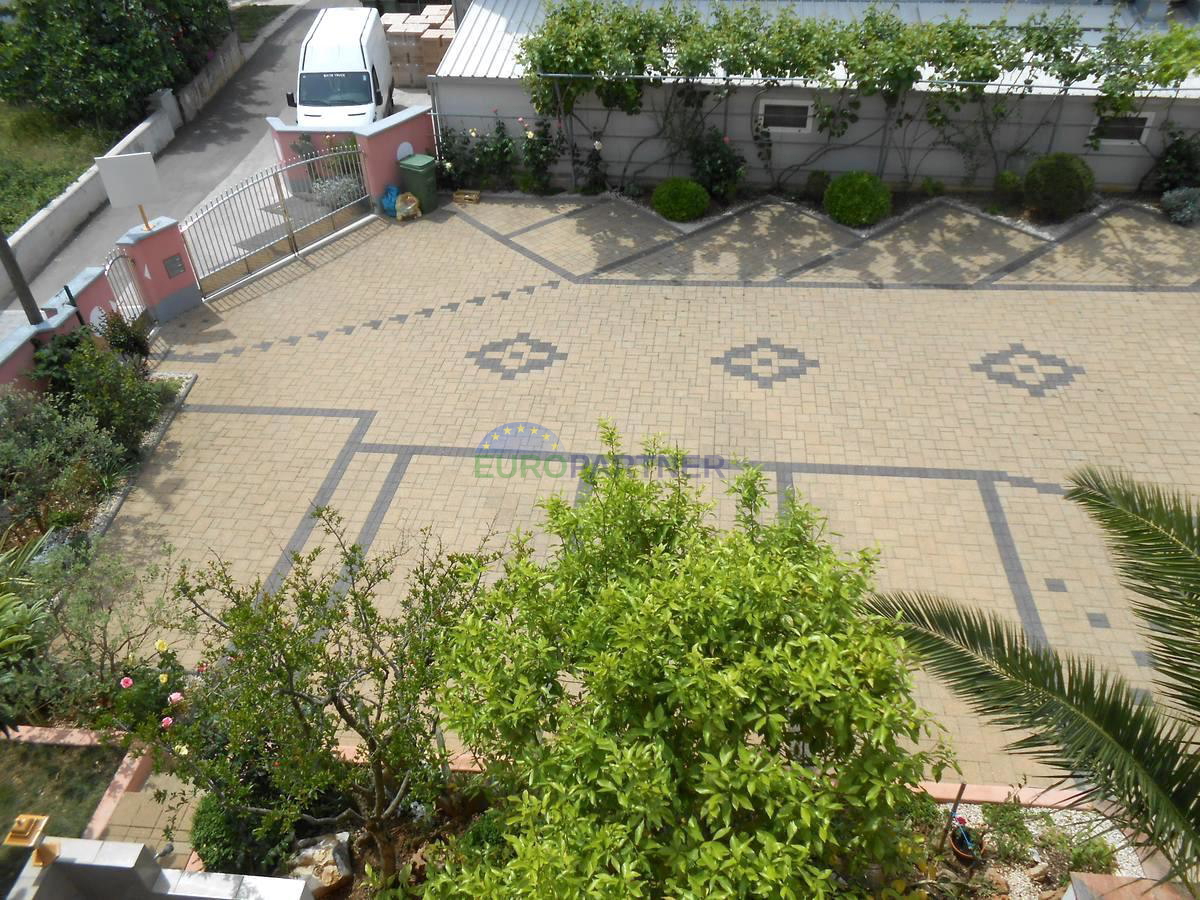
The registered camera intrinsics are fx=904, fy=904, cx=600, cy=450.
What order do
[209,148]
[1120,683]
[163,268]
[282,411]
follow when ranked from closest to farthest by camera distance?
[1120,683]
[282,411]
[163,268]
[209,148]

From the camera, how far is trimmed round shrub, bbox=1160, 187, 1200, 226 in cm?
1442

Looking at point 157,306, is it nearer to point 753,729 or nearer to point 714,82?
point 714,82

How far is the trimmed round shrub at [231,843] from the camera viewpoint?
6551 mm

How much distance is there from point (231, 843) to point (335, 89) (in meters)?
15.3

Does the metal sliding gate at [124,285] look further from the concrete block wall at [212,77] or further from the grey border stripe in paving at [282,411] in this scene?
the concrete block wall at [212,77]

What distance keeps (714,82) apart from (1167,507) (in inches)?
Result: 463

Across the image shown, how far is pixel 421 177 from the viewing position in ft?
51.2

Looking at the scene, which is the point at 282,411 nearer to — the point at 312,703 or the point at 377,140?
the point at 377,140

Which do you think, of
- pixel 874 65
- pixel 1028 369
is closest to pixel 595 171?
pixel 874 65

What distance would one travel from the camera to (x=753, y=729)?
14.1ft

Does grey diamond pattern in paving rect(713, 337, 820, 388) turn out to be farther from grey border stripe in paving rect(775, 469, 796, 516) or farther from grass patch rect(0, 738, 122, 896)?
grass patch rect(0, 738, 122, 896)

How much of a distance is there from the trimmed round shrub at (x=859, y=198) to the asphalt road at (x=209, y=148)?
11752 millimetres

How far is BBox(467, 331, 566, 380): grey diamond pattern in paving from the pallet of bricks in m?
9.98

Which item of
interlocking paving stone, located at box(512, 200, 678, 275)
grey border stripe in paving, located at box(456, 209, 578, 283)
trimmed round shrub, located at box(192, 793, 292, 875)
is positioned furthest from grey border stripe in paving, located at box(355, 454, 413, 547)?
interlocking paving stone, located at box(512, 200, 678, 275)
